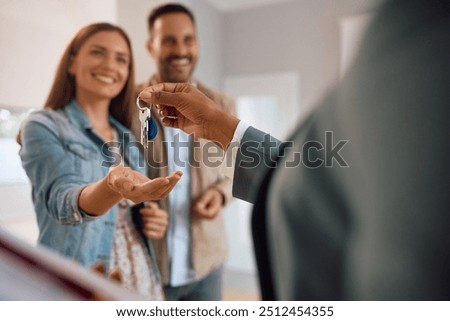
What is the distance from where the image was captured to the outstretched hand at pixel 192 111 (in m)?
0.62

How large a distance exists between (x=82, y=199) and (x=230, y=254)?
299mm

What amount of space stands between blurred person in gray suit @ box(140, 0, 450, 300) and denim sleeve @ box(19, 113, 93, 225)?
0.49 meters

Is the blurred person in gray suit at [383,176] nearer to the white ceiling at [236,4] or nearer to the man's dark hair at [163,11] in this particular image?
the white ceiling at [236,4]

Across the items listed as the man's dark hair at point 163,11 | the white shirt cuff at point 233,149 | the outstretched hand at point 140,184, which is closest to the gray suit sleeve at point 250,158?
the white shirt cuff at point 233,149

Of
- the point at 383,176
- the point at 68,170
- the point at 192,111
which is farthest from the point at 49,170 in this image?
the point at 383,176

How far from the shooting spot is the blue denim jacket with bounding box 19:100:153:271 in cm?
68

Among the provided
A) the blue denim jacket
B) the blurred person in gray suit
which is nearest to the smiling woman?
the blue denim jacket

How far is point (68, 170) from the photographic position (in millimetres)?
680

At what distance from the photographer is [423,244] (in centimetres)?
28

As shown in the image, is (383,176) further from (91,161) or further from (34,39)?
(34,39)

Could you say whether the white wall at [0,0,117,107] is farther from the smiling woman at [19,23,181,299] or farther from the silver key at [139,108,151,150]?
the silver key at [139,108,151,150]

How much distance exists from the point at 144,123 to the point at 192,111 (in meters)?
0.10
